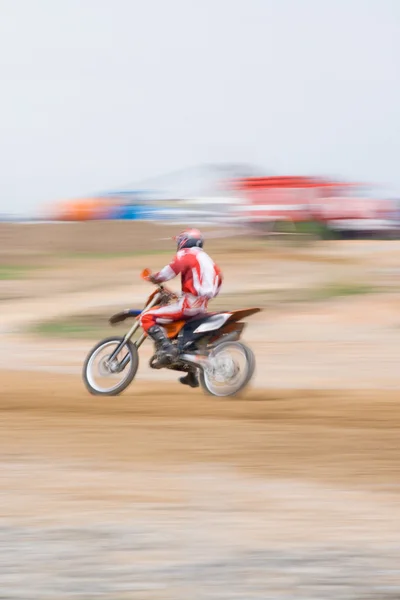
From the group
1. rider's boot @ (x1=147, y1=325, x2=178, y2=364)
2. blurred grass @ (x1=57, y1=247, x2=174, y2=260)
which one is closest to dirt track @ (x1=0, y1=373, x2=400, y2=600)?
rider's boot @ (x1=147, y1=325, x2=178, y2=364)

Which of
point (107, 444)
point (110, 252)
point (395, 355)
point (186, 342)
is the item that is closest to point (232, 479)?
point (107, 444)

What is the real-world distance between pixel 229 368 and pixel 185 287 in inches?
35.6

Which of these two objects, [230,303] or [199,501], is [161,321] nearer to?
[199,501]

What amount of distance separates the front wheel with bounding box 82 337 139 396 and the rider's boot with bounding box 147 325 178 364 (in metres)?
0.32

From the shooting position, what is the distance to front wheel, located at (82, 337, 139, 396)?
39.5 ft

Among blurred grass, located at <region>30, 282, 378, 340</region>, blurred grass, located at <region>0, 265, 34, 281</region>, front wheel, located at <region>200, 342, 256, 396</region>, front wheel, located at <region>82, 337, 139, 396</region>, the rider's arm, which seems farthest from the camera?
blurred grass, located at <region>0, 265, 34, 281</region>

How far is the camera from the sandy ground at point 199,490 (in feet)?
17.3

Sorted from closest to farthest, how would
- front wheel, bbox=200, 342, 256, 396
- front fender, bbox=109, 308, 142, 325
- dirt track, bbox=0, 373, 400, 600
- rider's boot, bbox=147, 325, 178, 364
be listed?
dirt track, bbox=0, 373, 400, 600
front wheel, bbox=200, 342, 256, 396
rider's boot, bbox=147, 325, 178, 364
front fender, bbox=109, 308, 142, 325

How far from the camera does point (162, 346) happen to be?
1177 centimetres

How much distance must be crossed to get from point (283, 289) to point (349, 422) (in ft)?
56.0

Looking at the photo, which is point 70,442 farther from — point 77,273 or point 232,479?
point 77,273

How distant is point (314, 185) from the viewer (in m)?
40.2

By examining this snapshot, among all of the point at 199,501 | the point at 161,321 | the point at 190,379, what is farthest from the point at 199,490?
the point at 190,379

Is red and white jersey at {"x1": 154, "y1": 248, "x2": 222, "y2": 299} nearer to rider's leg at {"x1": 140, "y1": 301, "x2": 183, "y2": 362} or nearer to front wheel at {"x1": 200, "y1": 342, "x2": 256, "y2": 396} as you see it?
rider's leg at {"x1": 140, "y1": 301, "x2": 183, "y2": 362}
